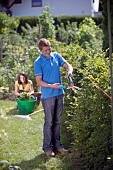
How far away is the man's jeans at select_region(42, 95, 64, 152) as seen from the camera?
4.88 m

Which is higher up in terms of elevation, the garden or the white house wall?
the white house wall

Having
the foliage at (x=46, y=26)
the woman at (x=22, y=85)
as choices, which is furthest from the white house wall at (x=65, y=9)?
the woman at (x=22, y=85)

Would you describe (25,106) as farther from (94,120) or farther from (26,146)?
(94,120)

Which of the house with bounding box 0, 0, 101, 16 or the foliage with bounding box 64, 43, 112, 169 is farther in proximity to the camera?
the house with bounding box 0, 0, 101, 16

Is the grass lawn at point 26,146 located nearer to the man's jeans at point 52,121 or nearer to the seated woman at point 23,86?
the man's jeans at point 52,121

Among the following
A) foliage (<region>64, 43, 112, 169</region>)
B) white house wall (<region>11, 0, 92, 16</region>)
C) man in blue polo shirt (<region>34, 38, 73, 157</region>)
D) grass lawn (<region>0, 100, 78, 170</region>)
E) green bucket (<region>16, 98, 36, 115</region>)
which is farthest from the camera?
white house wall (<region>11, 0, 92, 16</region>)

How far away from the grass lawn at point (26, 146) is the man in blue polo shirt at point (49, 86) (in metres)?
0.21

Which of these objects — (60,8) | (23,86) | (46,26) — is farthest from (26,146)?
(60,8)

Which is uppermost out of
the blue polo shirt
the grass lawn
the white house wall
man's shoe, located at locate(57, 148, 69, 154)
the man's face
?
the white house wall

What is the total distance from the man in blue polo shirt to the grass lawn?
8.3 inches

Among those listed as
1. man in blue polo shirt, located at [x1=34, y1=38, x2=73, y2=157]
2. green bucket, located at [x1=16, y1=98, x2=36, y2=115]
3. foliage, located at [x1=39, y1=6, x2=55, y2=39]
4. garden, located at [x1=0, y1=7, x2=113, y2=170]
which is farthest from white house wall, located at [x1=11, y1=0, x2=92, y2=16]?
man in blue polo shirt, located at [x1=34, y1=38, x2=73, y2=157]

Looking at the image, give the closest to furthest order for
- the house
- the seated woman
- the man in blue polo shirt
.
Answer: the man in blue polo shirt < the seated woman < the house

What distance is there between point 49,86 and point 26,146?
1.23 metres

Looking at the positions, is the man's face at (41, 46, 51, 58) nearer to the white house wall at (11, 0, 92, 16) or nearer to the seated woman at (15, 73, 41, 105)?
the seated woman at (15, 73, 41, 105)
